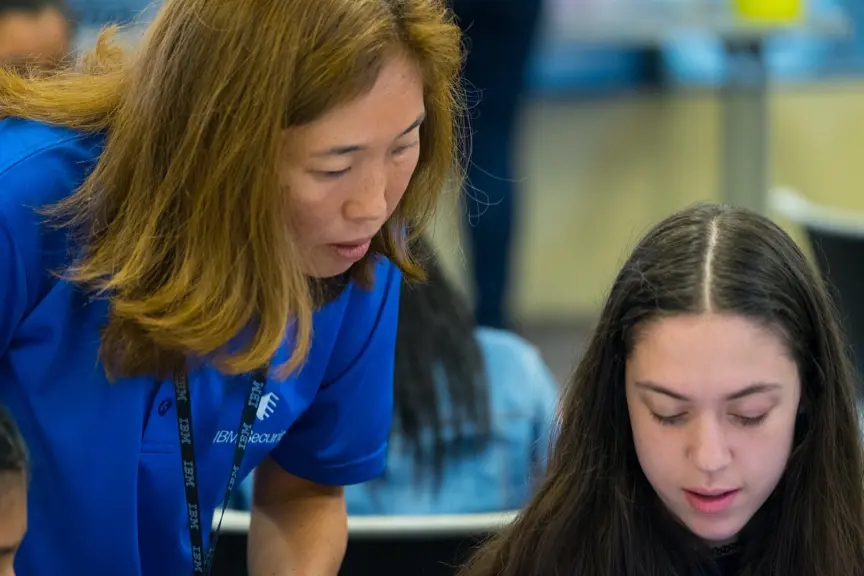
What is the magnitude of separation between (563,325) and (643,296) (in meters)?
2.93

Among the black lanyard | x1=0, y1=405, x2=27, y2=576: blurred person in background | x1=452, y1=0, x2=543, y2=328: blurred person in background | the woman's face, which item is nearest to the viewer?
x1=0, y1=405, x2=27, y2=576: blurred person in background

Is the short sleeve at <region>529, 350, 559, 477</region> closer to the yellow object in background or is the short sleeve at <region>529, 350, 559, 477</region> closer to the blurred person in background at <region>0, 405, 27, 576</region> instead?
the blurred person in background at <region>0, 405, 27, 576</region>

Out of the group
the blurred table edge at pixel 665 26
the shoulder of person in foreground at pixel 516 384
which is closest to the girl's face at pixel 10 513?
the shoulder of person in foreground at pixel 516 384

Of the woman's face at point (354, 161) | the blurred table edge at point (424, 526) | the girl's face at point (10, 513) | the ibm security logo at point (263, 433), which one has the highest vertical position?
the woman's face at point (354, 161)

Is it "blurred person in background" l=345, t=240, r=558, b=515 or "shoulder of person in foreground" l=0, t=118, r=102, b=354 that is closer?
"shoulder of person in foreground" l=0, t=118, r=102, b=354

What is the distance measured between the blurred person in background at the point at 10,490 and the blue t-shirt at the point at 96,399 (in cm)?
6

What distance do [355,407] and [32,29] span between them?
2.84 ft

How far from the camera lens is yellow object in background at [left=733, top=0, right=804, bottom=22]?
337 cm

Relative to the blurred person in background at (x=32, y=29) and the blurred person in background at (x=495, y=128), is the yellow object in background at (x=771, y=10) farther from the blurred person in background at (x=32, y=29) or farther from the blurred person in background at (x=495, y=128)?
the blurred person in background at (x=32, y=29)

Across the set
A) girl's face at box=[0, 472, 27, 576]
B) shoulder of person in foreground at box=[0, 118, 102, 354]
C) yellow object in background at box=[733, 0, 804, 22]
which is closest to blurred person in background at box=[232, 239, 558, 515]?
shoulder of person in foreground at box=[0, 118, 102, 354]

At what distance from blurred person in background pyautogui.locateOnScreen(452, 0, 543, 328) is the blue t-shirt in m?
1.57

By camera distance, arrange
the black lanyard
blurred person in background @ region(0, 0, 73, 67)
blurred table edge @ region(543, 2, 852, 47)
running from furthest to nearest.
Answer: blurred table edge @ region(543, 2, 852, 47) < blurred person in background @ region(0, 0, 73, 67) < the black lanyard

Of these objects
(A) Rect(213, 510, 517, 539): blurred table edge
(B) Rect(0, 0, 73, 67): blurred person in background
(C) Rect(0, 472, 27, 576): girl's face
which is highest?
(B) Rect(0, 0, 73, 67): blurred person in background

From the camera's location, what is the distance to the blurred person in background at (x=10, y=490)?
34.5 inches
